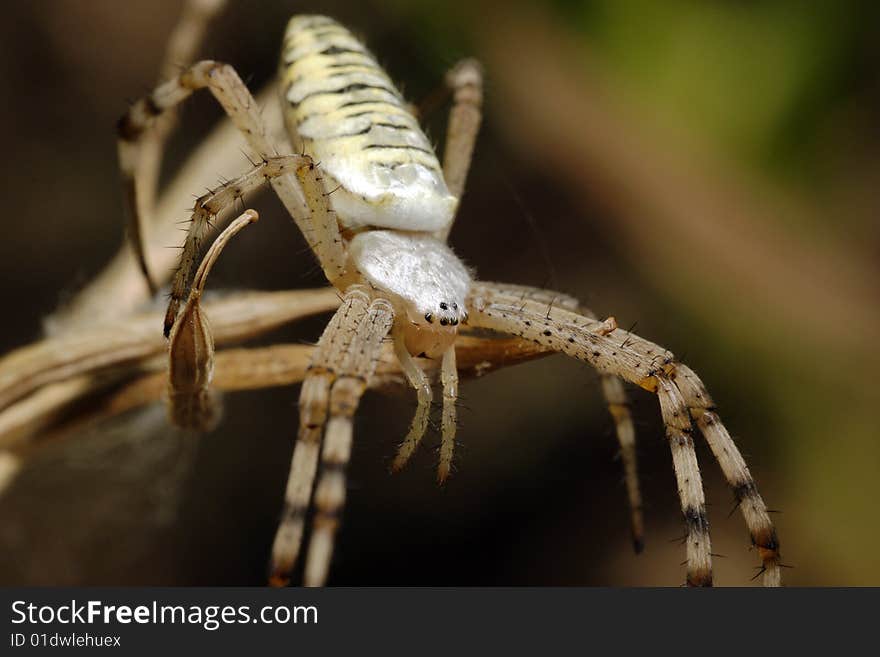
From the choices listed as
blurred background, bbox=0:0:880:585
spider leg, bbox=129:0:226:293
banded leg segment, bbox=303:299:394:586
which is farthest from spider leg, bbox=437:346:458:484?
blurred background, bbox=0:0:880:585

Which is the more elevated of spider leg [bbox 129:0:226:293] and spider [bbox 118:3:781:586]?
spider leg [bbox 129:0:226:293]

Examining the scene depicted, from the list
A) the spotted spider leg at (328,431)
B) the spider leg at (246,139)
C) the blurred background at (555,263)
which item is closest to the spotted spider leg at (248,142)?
the spider leg at (246,139)

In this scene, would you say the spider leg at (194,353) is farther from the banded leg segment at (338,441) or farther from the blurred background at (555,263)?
the blurred background at (555,263)

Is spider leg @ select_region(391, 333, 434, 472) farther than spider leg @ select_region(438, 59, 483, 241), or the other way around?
spider leg @ select_region(438, 59, 483, 241)

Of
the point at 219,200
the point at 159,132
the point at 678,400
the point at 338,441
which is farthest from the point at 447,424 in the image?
the point at 159,132

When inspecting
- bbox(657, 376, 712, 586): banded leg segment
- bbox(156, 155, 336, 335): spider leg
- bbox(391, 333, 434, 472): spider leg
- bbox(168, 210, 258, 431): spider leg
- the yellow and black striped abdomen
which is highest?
the yellow and black striped abdomen

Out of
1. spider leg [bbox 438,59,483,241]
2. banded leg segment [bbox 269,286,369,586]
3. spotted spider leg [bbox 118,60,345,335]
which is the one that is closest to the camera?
banded leg segment [bbox 269,286,369,586]

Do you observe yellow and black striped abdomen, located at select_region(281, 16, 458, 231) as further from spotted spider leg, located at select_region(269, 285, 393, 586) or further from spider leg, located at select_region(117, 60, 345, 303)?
spotted spider leg, located at select_region(269, 285, 393, 586)

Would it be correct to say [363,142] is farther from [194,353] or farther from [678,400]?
[678,400]
